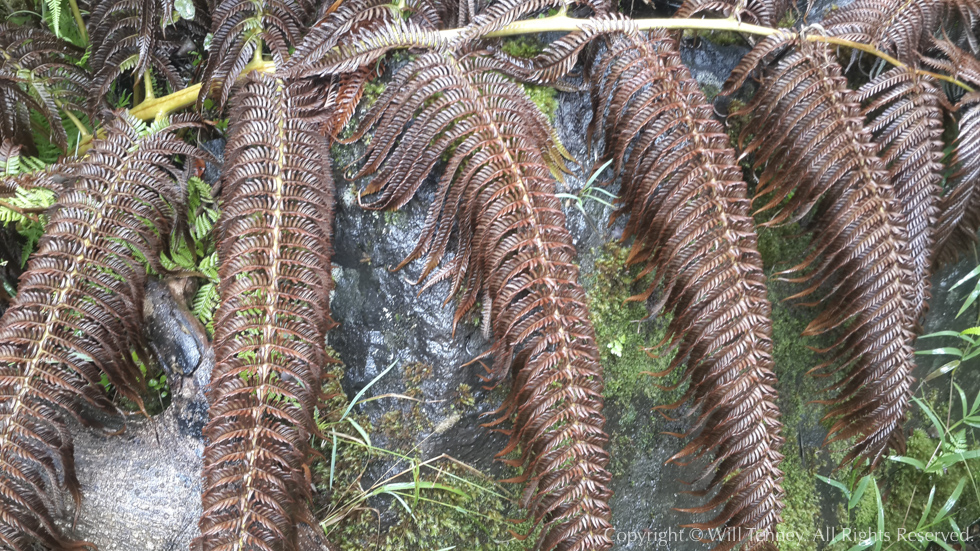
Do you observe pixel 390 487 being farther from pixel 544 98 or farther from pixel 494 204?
pixel 544 98

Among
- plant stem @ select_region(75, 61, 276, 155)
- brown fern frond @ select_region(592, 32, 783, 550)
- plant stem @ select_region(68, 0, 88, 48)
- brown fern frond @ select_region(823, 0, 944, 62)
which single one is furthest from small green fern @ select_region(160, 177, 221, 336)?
brown fern frond @ select_region(823, 0, 944, 62)

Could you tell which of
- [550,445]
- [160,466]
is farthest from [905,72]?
[160,466]

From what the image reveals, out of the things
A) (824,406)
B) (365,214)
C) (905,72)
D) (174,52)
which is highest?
(174,52)

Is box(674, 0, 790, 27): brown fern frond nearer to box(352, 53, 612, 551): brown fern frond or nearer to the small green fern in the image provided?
box(352, 53, 612, 551): brown fern frond

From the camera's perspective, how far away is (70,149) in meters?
2.33

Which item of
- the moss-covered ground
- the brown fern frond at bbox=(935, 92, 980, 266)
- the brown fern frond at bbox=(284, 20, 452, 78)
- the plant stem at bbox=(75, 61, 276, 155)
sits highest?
the brown fern frond at bbox=(284, 20, 452, 78)

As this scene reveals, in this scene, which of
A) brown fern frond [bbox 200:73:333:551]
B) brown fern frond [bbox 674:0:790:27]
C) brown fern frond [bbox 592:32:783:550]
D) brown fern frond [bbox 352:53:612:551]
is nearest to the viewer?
brown fern frond [bbox 200:73:333:551]

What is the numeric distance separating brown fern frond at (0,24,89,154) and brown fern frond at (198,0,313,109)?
0.55 m

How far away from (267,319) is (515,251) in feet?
2.40

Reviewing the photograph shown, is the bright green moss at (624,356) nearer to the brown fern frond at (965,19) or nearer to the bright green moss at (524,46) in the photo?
the bright green moss at (524,46)

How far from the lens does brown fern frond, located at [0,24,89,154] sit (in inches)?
81.2

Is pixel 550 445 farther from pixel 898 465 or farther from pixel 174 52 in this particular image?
pixel 898 465

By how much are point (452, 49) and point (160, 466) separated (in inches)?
66.4

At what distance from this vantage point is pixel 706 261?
1.80 metres
